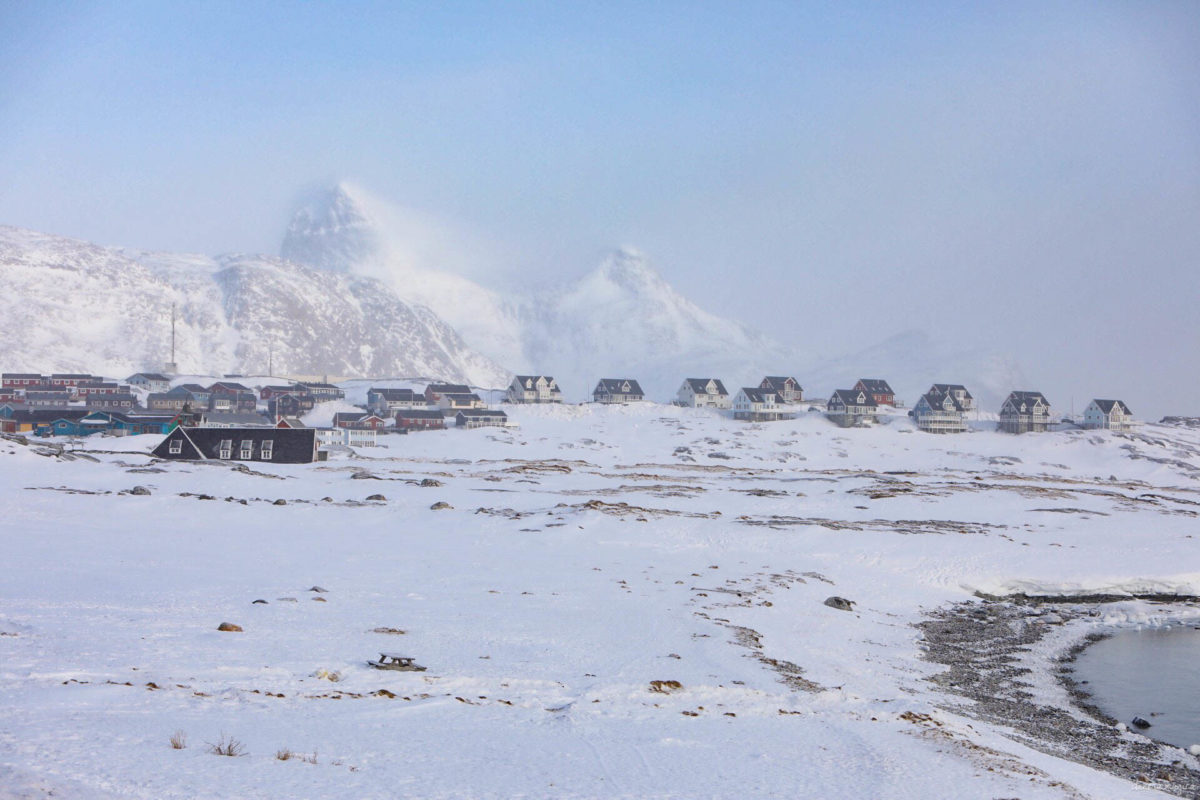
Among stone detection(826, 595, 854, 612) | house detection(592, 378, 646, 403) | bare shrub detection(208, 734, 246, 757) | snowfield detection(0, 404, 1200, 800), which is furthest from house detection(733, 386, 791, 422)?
bare shrub detection(208, 734, 246, 757)

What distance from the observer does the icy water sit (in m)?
22.3

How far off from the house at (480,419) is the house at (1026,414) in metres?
87.2

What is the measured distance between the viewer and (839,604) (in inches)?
1251

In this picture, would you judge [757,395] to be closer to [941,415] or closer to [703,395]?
[703,395]

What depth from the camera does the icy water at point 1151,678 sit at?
Result: 22266 millimetres

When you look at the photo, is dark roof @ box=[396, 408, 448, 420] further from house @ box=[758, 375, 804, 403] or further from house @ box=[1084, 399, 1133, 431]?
house @ box=[1084, 399, 1133, 431]

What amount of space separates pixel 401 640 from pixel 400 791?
364 inches

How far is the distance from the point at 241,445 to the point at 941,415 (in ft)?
380

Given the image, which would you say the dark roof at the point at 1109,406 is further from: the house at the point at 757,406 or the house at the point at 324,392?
the house at the point at 324,392

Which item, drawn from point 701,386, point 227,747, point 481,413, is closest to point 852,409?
point 701,386

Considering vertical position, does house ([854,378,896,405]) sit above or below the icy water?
above

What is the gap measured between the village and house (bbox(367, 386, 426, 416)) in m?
0.22

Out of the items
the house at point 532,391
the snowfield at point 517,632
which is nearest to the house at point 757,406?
the house at point 532,391

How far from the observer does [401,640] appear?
19359 mm
